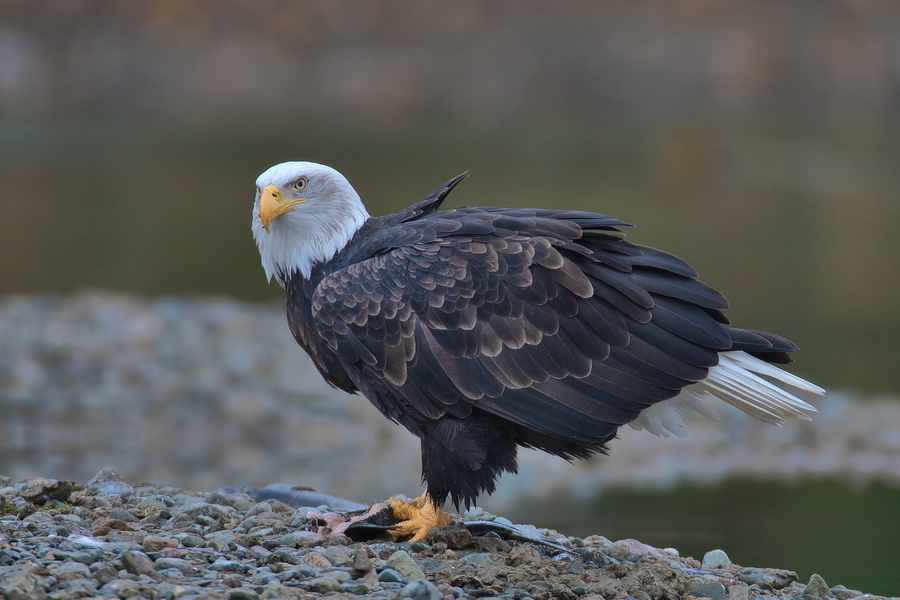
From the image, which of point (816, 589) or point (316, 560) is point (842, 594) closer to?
point (816, 589)

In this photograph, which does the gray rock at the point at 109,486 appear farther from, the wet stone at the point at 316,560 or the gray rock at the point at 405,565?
the gray rock at the point at 405,565

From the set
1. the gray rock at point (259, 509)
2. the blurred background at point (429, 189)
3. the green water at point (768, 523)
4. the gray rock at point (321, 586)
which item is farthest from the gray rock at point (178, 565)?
the blurred background at point (429, 189)

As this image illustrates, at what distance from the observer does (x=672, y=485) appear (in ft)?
33.0

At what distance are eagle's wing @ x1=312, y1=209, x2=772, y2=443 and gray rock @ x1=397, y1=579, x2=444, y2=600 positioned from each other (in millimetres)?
989

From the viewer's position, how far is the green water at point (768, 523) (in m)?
7.54

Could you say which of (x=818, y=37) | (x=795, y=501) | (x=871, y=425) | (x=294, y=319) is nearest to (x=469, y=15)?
(x=818, y=37)

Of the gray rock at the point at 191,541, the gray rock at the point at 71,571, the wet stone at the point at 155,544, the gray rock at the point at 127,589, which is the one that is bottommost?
the gray rock at the point at 127,589

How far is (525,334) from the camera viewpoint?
219 inches

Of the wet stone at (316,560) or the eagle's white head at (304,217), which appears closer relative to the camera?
the wet stone at (316,560)

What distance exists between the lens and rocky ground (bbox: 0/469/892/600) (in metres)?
4.64

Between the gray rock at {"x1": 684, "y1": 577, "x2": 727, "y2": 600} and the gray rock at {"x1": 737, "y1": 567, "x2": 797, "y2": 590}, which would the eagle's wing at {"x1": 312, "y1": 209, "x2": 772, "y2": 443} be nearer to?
the gray rock at {"x1": 684, "y1": 577, "x2": 727, "y2": 600}

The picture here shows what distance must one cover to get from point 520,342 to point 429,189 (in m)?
17.9

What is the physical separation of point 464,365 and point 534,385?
33 centimetres

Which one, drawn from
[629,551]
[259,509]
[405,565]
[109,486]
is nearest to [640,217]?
[629,551]
